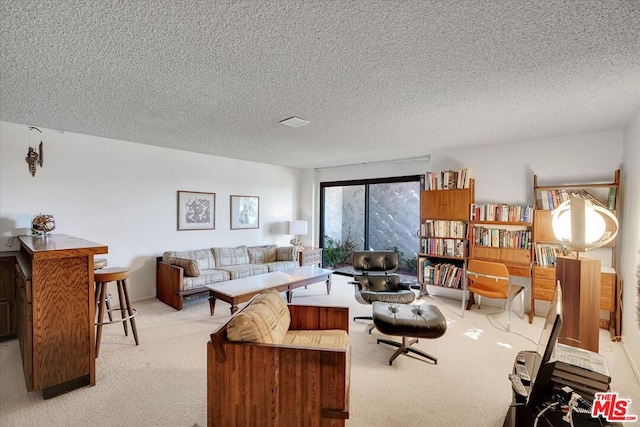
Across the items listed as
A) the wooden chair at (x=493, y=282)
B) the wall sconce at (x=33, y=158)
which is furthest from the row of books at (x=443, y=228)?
the wall sconce at (x=33, y=158)

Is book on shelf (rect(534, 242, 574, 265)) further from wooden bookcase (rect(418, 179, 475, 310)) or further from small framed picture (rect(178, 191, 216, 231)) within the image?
small framed picture (rect(178, 191, 216, 231))

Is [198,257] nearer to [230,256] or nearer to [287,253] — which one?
[230,256]

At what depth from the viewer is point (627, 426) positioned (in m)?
1.90

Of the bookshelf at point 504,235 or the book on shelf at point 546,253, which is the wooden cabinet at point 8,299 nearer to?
the bookshelf at point 504,235

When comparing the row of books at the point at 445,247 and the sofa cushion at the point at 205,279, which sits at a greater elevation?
the row of books at the point at 445,247

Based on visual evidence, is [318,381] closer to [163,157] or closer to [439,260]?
[439,260]

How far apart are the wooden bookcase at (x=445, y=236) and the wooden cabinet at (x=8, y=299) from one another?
4.95 metres

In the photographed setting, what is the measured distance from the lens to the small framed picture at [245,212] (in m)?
5.50

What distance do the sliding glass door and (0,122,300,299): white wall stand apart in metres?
1.88

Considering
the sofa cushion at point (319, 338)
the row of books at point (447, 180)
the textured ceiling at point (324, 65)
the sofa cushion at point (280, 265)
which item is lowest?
the sofa cushion at point (280, 265)

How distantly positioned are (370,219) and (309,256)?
144 cm

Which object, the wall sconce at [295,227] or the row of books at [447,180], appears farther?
the wall sconce at [295,227]

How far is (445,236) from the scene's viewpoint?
4336 mm

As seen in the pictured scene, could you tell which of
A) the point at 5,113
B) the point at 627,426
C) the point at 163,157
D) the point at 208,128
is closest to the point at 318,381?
the point at 627,426
